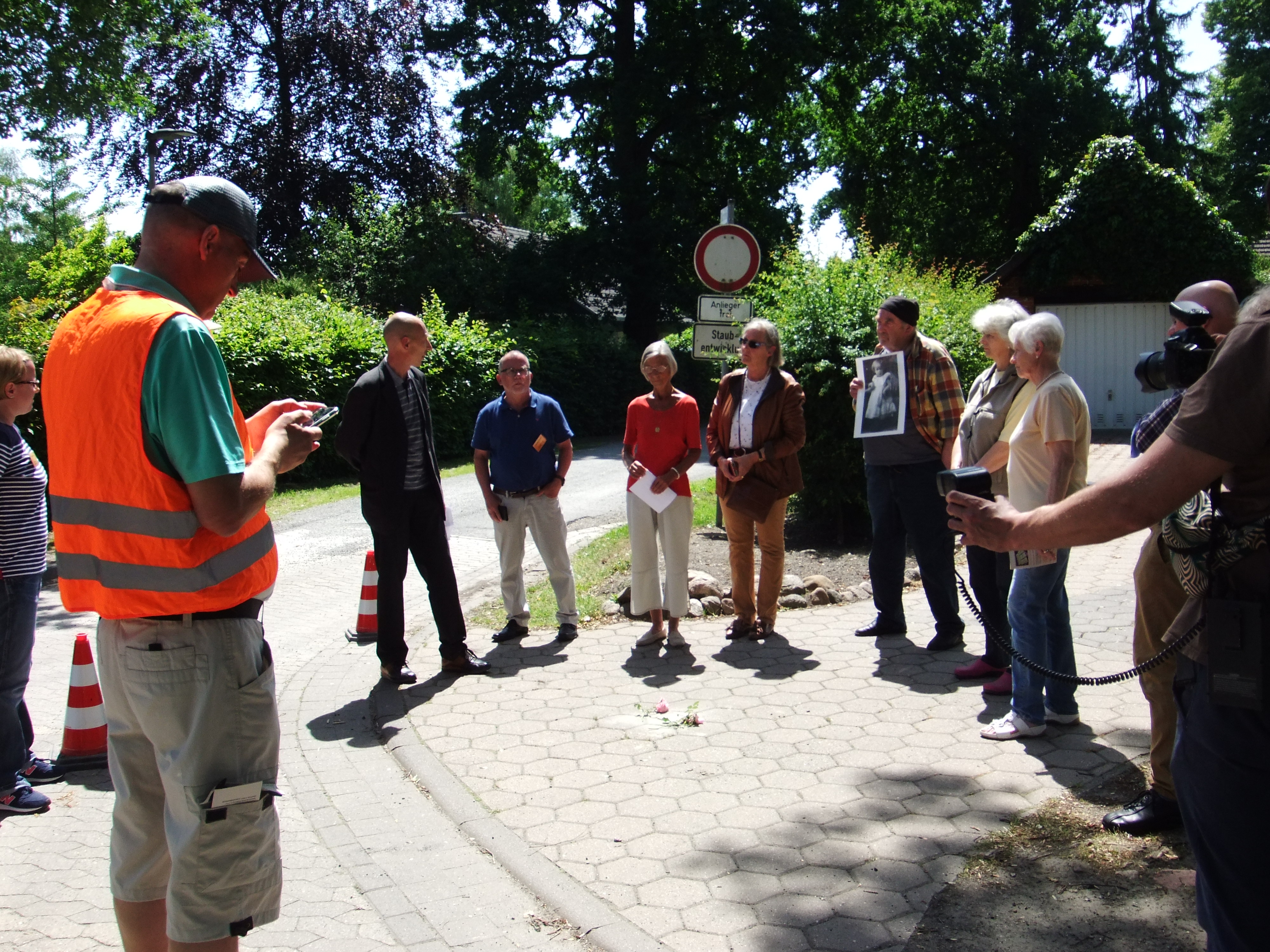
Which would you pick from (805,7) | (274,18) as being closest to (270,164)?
(274,18)

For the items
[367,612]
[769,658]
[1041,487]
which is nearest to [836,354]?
[769,658]

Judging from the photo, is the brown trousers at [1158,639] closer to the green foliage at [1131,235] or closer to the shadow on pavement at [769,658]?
the shadow on pavement at [769,658]

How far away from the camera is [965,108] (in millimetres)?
35406

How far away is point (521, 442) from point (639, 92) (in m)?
25.2

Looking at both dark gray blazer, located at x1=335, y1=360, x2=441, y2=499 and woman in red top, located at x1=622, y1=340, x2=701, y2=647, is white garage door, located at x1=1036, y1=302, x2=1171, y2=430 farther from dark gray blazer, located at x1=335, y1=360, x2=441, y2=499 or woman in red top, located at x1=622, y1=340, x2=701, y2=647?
dark gray blazer, located at x1=335, y1=360, x2=441, y2=499

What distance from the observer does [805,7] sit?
31.5 metres

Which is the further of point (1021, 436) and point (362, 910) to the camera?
point (1021, 436)

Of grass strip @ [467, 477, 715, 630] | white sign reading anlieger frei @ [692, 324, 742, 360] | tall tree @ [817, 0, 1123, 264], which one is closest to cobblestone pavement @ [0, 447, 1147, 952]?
grass strip @ [467, 477, 715, 630]

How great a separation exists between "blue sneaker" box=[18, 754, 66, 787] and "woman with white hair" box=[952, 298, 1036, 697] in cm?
466

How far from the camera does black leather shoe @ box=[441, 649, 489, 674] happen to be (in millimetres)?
6617

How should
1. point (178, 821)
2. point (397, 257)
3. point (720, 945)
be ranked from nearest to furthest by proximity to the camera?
point (178, 821), point (720, 945), point (397, 257)

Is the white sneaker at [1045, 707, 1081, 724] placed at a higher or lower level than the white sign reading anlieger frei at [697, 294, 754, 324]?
lower

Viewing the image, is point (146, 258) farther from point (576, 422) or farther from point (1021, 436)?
point (576, 422)

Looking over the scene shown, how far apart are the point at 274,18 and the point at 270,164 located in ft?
14.2
